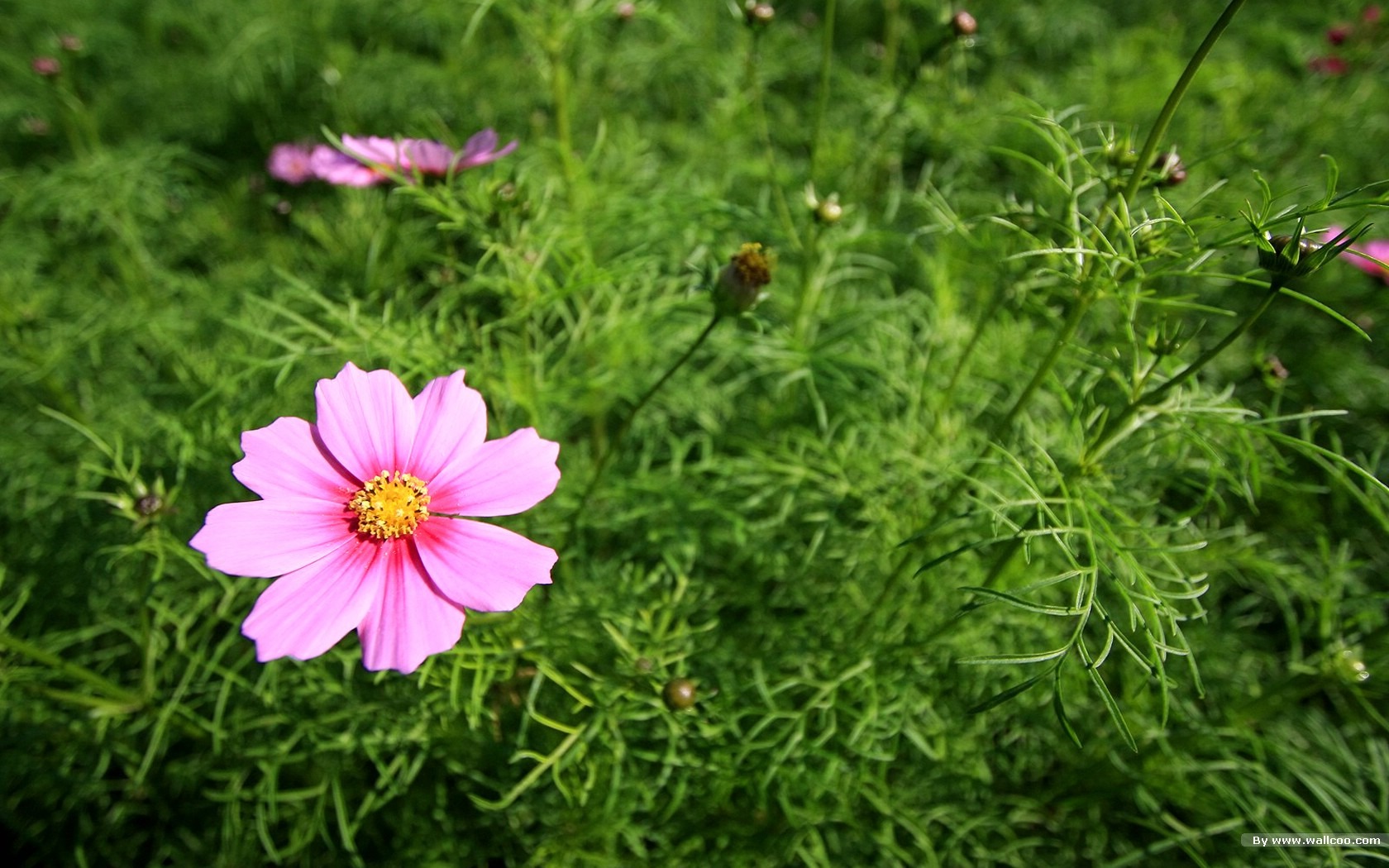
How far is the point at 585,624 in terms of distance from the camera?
1.15 m

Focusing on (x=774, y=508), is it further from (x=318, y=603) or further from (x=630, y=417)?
(x=318, y=603)

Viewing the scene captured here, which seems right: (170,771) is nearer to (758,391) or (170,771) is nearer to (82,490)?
(82,490)

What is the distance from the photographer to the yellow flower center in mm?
788

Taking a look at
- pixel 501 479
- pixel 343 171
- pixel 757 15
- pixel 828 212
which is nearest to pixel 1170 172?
pixel 828 212

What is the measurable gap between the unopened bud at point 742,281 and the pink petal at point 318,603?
0.39 m

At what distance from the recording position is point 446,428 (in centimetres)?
82

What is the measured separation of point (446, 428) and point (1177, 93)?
70 cm

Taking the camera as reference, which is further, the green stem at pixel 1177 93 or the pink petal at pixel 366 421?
the pink petal at pixel 366 421

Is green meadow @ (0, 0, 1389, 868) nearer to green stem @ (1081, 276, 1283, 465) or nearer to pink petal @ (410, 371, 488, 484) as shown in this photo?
green stem @ (1081, 276, 1283, 465)

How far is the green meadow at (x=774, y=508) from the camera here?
96cm

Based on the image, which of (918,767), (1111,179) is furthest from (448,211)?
(918,767)

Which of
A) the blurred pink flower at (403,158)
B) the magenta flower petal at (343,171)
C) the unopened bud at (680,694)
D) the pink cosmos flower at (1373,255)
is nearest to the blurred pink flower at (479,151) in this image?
the blurred pink flower at (403,158)

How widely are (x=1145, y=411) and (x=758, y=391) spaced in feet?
2.83

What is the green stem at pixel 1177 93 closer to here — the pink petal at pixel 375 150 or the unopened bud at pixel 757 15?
the unopened bud at pixel 757 15
